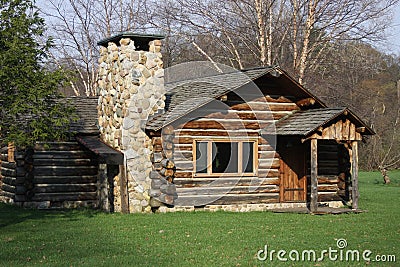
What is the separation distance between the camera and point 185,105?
18906 millimetres

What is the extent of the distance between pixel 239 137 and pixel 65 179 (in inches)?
216

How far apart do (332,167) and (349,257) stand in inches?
388

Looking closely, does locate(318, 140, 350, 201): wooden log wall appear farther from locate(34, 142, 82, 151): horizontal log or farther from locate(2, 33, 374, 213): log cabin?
locate(34, 142, 82, 151): horizontal log

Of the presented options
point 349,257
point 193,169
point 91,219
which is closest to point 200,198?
point 193,169

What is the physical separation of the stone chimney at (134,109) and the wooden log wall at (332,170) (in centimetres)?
580

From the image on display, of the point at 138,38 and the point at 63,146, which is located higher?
the point at 138,38

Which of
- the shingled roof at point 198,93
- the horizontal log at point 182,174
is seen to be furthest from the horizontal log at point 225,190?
the shingled roof at point 198,93

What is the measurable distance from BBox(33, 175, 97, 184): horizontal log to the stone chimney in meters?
1.37

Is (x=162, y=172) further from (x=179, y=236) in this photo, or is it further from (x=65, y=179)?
(x=179, y=236)

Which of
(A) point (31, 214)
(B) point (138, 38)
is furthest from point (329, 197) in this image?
(A) point (31, 214)

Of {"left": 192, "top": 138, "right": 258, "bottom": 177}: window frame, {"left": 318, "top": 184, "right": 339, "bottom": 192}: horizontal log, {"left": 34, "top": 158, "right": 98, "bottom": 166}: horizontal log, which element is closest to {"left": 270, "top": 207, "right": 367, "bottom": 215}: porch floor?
{"left": 318, "top": 184, "right": 339, "bottom": 192}: horizontal log

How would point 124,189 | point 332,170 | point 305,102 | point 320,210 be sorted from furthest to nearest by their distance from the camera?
point 332,170
point 305,102
point 320,210
point 124,189

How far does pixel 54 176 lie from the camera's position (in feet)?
64.9

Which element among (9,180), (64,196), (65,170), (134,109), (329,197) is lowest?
(329,197)
